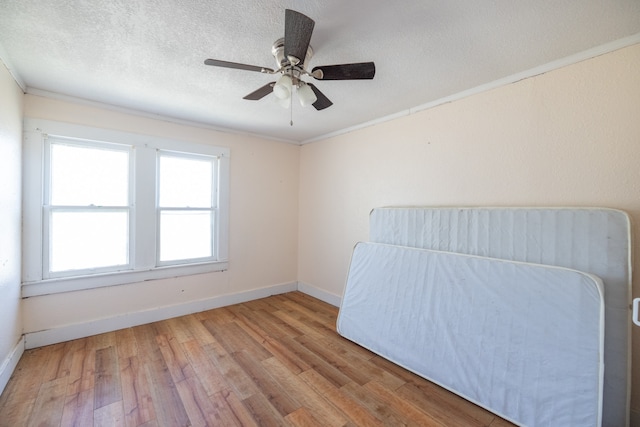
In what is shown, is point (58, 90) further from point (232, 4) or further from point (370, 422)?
point (370, 422)

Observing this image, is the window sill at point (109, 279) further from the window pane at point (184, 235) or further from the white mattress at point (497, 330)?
the white mattress at point (497, 330)

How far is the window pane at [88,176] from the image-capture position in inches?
100

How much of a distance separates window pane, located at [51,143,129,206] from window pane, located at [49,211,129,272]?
0.14m

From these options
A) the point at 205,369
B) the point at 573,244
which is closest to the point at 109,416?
the point at 205,369

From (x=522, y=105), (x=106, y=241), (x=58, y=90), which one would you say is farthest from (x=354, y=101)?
(x=106, y=241)

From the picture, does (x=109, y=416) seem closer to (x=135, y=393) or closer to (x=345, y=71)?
(x=135, y=393)

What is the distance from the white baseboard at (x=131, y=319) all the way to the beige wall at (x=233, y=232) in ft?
0.15

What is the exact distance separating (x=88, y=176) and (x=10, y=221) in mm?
784

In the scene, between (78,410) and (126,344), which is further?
(126,344)

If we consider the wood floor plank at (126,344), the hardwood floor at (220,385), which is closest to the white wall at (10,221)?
the hardwood floor at (220,385)

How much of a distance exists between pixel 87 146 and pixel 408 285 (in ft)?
11.3

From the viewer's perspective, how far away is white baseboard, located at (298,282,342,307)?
355 cm

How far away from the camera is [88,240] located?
2.71 metres

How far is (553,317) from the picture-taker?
1.61m
